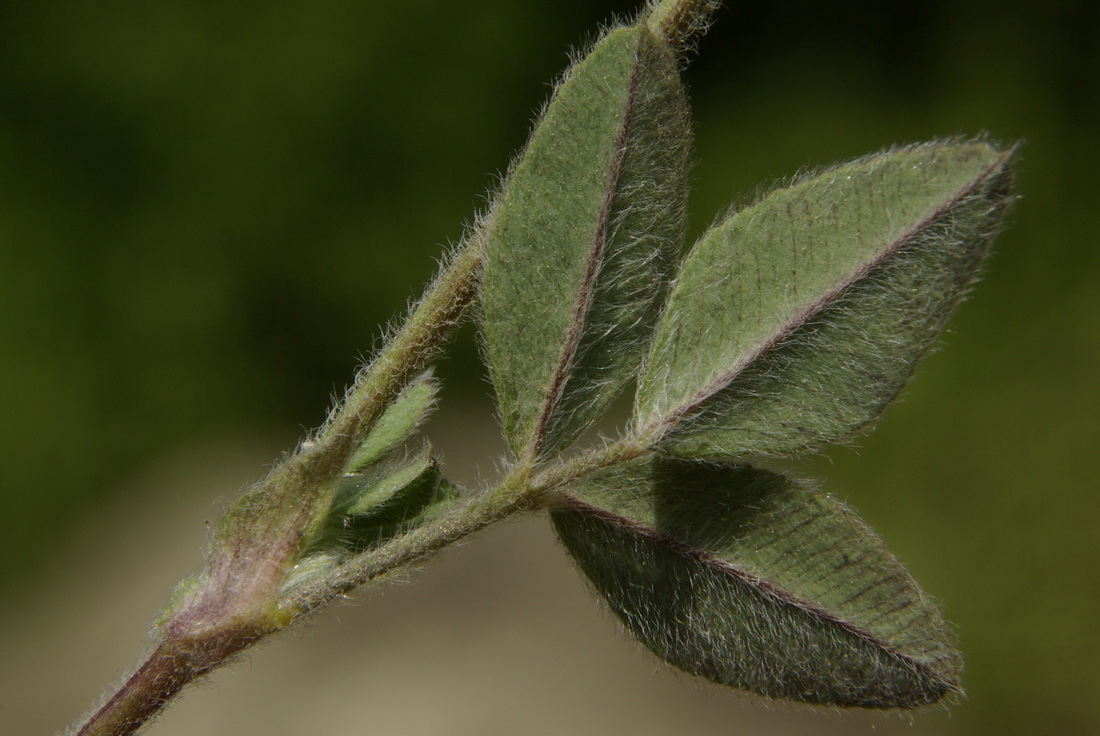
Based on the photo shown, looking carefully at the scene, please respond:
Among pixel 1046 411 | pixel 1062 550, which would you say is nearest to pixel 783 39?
pixel 1046 411

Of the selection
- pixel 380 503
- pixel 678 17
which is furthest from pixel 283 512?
pixel 678 17

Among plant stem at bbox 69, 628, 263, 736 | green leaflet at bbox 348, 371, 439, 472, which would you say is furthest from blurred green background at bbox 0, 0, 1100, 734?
plant stem at bbox 69, 628, 263, 736

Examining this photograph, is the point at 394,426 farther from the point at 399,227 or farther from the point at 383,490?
the point at 399,227

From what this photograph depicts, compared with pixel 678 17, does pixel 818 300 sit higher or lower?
lower

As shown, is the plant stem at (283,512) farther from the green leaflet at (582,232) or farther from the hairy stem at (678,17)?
the hairy stem at (678,17)

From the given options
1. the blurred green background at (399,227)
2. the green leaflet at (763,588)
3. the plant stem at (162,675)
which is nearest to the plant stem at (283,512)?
the plant stem at (162,675)

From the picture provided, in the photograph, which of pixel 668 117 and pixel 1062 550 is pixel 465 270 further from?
pixel 1062 550

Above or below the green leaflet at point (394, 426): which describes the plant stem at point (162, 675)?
below
